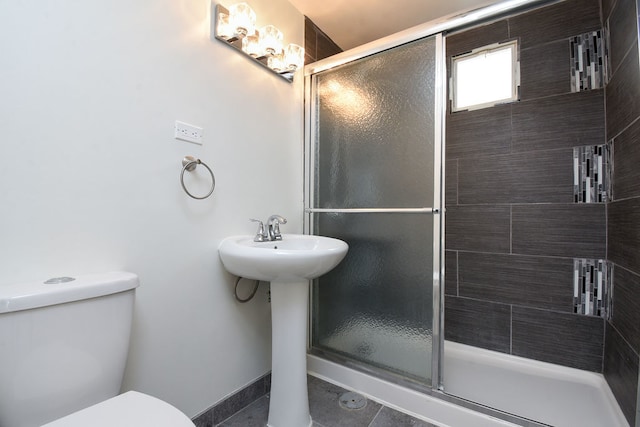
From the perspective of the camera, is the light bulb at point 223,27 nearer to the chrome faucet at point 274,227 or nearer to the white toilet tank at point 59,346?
the chrome faucet at point 274,227

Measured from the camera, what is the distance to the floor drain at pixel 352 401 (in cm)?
141

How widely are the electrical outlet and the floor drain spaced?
1.43 metres

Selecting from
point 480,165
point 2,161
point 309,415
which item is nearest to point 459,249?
point 480,165

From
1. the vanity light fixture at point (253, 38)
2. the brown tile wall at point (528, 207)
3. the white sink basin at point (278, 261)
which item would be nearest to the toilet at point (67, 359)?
the white sink basin at point (278, 261)

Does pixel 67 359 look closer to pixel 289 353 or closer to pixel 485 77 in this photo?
pixel 289 353

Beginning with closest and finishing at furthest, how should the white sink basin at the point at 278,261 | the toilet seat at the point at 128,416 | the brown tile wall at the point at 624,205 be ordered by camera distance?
the toilet seat at the point at 128,416 < the white sink basin at the point at 278,261 < the brown tile wall at the point at 624,205

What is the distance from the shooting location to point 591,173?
1603 mm

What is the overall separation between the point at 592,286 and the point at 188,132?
7.39 feet

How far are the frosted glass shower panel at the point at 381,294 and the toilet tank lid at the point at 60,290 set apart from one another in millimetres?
1054

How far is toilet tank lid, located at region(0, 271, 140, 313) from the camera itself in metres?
0.65

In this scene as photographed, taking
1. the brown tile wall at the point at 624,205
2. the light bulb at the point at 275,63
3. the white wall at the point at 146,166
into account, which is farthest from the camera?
the light bulb at the point at 275,63


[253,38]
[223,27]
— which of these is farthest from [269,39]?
[223,27]

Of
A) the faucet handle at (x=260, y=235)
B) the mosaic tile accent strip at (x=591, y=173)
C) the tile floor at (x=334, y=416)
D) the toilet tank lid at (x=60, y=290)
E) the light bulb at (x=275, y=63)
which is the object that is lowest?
the tile floor at (x=334, y=416)

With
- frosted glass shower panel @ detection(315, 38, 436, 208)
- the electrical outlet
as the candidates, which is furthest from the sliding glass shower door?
the electrical outlet
